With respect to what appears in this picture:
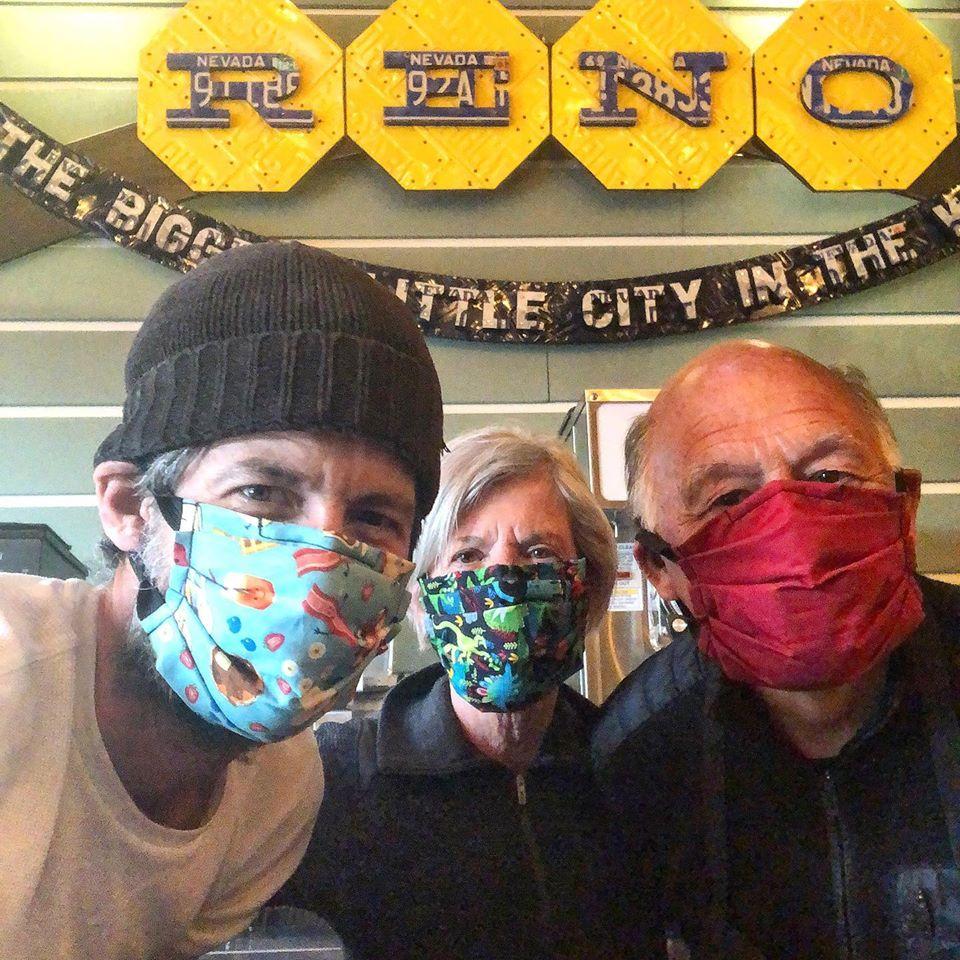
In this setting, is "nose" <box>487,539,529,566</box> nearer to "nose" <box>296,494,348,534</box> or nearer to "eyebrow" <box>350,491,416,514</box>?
"eyebrow" <box>350,491,416,514</box>

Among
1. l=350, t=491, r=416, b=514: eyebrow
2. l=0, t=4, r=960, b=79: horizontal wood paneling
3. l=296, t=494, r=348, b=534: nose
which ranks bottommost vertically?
l=296, t=494, r=348, b=534: nose

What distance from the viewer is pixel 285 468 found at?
1.01 meters

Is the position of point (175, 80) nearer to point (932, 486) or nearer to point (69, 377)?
point (69, 377)

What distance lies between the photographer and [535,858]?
1.35 meters

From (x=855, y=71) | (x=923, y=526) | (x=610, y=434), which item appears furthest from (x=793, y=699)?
(x=855, y=71)

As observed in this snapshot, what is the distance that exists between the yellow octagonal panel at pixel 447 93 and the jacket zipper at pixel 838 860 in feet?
7.41

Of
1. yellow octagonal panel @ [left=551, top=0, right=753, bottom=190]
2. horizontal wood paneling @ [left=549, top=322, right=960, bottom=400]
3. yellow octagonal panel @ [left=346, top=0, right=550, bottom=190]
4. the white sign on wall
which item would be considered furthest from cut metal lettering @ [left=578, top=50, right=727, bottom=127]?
the white sign on wall

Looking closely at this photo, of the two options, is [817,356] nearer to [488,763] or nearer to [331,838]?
[488,763]

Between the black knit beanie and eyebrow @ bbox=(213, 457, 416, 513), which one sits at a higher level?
Result: the black knit beanie

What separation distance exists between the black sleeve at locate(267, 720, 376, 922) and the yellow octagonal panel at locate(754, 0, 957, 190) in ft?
8.39

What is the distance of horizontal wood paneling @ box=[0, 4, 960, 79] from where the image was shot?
3020mm

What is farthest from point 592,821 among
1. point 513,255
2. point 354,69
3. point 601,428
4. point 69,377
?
point 354,69

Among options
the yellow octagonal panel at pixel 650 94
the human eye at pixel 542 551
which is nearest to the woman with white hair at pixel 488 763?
the human eye at pixel 542 551

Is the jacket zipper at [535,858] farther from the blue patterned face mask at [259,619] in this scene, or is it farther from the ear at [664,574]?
the blue patterned face mask at [259,619]
